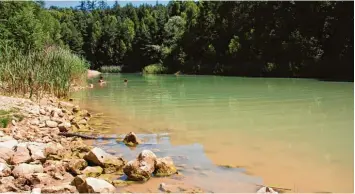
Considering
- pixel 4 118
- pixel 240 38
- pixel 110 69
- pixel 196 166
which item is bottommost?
pixel 110 69

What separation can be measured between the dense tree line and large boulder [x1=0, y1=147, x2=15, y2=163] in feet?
59.2

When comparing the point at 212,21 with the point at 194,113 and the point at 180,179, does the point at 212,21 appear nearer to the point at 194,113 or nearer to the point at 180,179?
the point at 194,113

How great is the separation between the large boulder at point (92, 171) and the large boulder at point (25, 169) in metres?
0.58

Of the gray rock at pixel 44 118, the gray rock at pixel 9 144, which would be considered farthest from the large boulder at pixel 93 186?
the gray rock at pixel 44 118

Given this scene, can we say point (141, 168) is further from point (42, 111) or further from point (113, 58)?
point (113, 58)

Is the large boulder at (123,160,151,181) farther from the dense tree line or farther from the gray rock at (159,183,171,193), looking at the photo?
the dense tree line

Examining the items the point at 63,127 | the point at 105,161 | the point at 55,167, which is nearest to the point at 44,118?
the point at 63,127

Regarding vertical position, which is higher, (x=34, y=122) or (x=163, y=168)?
(x=34, y=122)

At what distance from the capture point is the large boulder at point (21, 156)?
5.61 metres

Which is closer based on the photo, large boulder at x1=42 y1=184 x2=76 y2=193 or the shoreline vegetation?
large boulder at x1=42 y1=184 x2=76 y2=193

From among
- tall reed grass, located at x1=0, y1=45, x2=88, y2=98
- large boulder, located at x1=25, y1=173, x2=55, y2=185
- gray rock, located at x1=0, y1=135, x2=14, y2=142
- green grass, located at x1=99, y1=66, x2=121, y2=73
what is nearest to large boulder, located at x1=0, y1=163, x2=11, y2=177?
large boulder, located at x1=25, y1=173, x2=55, y2=185

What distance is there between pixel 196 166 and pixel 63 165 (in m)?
1.87

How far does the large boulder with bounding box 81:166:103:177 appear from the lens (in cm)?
561

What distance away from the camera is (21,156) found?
18.7ft
